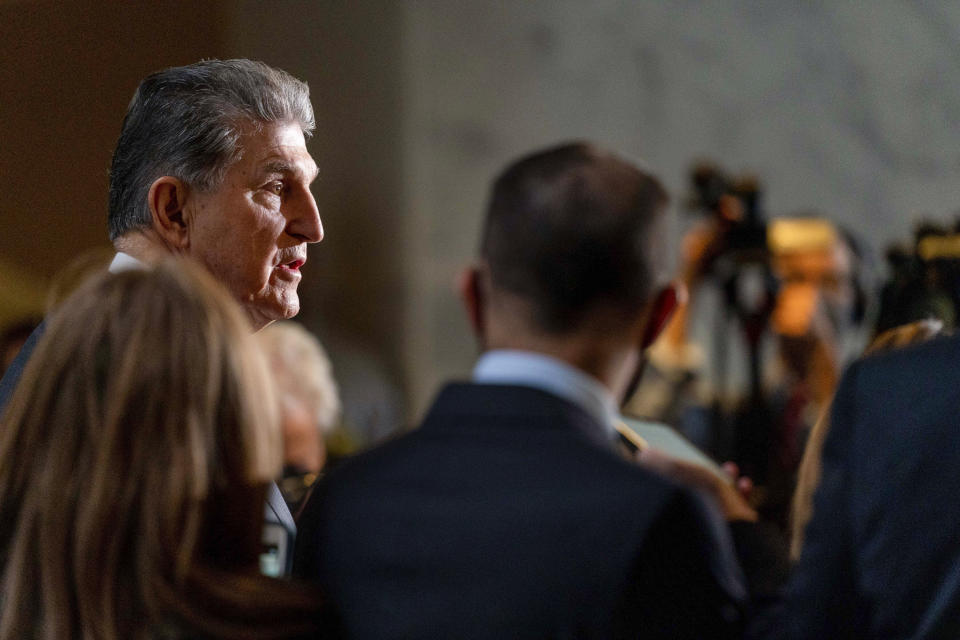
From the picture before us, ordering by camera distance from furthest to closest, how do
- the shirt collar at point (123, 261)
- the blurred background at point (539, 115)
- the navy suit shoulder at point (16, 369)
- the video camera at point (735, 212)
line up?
the blurred background at point (539, 115), the video camera at point (735, 212), the shirt collar at point (123, 261), the navy suit shoulder at point (16, 369)

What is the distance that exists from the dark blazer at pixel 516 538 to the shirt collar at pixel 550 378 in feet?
0.04

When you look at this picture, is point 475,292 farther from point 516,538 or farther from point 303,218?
point 303,218

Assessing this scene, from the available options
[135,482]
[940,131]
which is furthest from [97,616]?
[940,131]

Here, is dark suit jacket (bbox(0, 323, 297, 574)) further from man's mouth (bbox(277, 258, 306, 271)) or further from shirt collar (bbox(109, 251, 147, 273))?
man's mouth (bbox(277, 258, 306, 271))

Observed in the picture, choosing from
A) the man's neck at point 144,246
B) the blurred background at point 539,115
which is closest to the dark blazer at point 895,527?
the man's neck at point 144,246

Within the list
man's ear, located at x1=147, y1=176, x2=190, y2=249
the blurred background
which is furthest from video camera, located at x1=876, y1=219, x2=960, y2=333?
the blurred background

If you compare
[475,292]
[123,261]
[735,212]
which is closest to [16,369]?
[123,261]

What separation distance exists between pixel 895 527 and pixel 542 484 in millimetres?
409

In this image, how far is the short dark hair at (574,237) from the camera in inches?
40.3

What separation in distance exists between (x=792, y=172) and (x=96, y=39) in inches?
114

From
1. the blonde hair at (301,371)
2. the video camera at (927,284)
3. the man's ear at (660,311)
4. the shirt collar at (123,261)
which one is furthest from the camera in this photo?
the blonde hair at (301,371)

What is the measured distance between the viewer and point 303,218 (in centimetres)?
160

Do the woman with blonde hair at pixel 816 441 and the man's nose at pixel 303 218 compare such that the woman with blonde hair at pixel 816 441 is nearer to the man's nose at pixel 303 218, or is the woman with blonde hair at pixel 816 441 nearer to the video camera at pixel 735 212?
the man's nose at pixel 303 218

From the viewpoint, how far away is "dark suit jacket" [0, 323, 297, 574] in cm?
134
